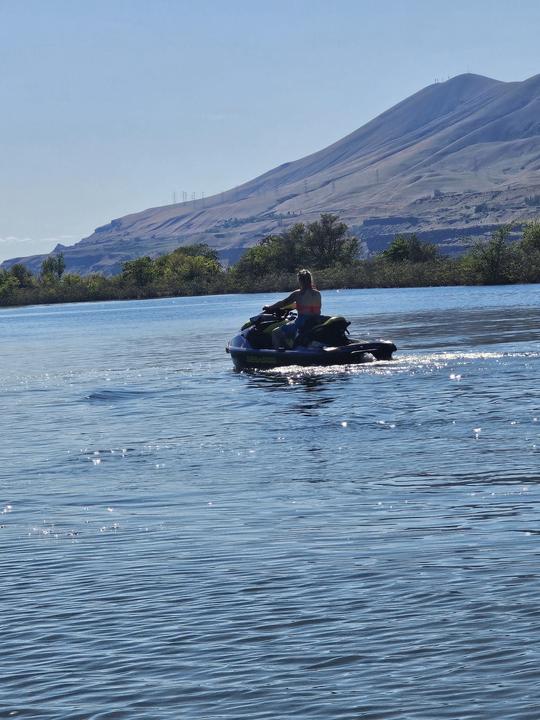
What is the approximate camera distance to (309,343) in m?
30.6

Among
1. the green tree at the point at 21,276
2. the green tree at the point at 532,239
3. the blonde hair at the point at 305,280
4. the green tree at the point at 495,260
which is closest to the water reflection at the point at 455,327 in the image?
the blonde hair at the point at 305,280

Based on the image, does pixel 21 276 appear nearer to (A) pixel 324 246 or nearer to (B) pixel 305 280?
(A) pixel 324 246

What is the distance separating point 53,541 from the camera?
1188 cm

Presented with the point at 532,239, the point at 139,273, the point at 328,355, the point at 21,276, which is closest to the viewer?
the point at 328,355

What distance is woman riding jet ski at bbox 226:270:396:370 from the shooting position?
29.9 m

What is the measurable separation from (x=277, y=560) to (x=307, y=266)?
446 ft

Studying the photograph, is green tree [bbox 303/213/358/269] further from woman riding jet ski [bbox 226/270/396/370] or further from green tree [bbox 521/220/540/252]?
woman riding jet ski [bbox 226/270/396/370]

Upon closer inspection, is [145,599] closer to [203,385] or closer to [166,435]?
[166,435]

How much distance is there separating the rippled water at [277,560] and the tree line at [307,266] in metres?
83.5

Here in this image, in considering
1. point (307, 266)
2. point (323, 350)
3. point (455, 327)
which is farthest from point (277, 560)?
point (307, 266)

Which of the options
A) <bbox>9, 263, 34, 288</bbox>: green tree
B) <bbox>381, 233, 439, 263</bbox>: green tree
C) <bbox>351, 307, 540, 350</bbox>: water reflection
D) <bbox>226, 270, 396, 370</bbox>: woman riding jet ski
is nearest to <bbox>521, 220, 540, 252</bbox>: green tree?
<bbox>381, 233, 439, 263</bbox>: green tree

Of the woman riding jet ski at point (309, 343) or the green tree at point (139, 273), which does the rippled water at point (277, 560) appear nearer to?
the woman riding jet ski at point (309, 343)

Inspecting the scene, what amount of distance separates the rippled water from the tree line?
83.5m

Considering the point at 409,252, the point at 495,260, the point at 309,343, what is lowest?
the point at 309,343
